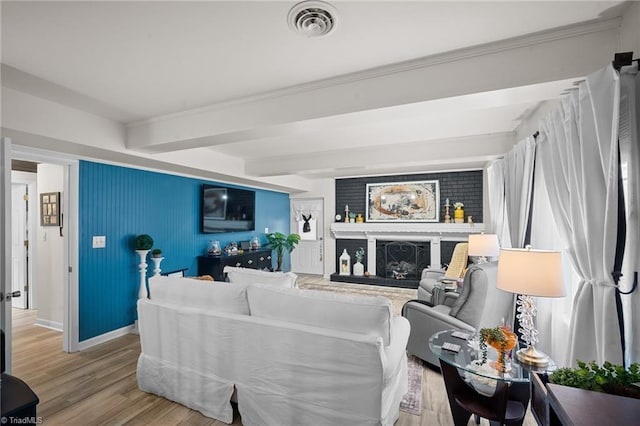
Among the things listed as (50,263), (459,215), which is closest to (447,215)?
(459,215)

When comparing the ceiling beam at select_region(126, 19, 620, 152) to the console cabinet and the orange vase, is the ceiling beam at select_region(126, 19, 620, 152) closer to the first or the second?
the orange vase

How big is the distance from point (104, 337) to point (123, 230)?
50.9 inches

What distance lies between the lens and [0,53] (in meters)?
1.83

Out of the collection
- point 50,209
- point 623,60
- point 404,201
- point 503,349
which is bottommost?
point 503,349

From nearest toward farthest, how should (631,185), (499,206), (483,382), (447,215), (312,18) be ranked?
(631,185) → (312,18) → (483,382) → (499,206) → (447,215)

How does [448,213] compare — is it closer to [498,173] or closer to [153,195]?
[498,173]

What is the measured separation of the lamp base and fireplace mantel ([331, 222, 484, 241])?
423 centimetres

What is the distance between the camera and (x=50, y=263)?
13.1ft

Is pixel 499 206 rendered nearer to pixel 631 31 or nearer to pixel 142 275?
pixel 631 31

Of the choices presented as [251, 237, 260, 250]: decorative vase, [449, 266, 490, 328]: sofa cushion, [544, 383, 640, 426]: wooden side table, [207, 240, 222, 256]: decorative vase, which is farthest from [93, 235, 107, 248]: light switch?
[544, 383, 640, 426]: wooden side table

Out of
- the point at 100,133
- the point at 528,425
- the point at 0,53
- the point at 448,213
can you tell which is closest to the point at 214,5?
the point at 0,53

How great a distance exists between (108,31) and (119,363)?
2971mm

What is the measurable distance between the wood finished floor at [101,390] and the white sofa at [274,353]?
0.45 ft

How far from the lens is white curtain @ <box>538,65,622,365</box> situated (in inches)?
58.5
